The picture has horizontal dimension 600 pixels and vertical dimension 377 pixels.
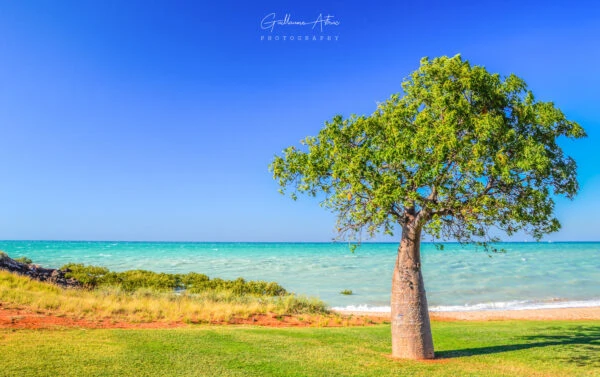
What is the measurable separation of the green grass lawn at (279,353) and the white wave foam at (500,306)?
34.9 feet

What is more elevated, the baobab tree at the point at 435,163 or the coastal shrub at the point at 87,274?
the baobab tree at the point at 435,163

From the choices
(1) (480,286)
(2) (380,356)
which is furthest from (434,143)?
(1) (480,286)

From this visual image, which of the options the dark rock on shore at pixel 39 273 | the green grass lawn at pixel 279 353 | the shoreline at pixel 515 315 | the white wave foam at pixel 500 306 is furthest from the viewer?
the dark rock on shore at pixel 39 273

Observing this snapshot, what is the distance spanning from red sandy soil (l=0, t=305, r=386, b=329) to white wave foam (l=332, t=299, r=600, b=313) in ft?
13.2

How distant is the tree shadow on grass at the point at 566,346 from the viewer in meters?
12.1

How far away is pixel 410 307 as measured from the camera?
477 inches

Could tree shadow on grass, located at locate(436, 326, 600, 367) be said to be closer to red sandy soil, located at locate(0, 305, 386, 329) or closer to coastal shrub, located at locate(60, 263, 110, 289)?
red sandy soil, located at locate(0, 305, 386, 329)

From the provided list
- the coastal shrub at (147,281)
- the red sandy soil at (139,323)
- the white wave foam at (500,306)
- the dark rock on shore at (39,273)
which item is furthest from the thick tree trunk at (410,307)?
the dark rock on shore at (39,273)

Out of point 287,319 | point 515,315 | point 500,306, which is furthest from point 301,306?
point 500,306

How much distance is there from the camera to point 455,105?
11008 millimetres

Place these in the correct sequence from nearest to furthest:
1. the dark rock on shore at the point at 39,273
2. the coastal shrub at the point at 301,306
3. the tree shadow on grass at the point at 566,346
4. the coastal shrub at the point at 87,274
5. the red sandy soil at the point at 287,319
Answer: the tree shadow on grass at the point at 566,346 < the red sandy soil at the point at 287,319 < the coastal shrub at the point at 301,306 < the dark rock on shore at the point at 39,273 < the coastal shrub at the point at 87,274

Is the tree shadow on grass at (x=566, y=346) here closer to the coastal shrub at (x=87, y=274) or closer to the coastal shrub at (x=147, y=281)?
the coastal shrub at (x=147, y=281)

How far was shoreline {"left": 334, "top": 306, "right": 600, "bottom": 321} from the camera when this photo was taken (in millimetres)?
21922

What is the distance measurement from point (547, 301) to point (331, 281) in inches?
699
